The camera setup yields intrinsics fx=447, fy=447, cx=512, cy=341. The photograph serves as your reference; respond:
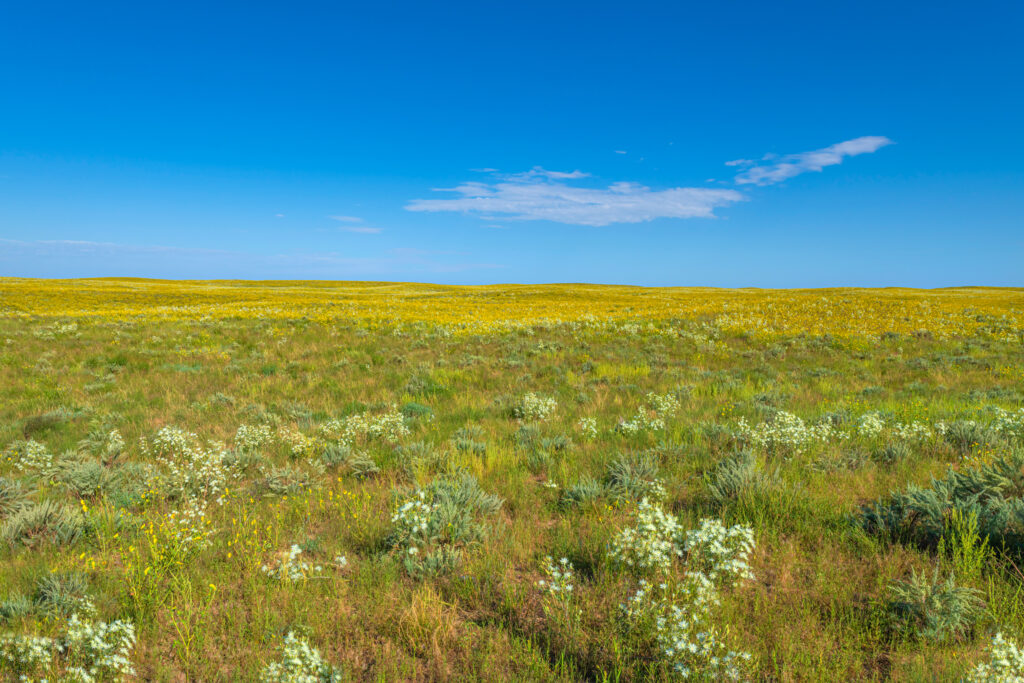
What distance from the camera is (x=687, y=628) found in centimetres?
278

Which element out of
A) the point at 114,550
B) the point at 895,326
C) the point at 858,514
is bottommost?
the point at 114,550

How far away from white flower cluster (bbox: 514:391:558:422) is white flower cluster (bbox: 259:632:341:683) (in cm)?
573

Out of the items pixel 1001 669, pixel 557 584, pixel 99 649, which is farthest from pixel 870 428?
pixel 99 649

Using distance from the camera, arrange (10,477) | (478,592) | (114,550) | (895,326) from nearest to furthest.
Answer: (478,592) → (114,550) → (10,477) → (895,326)

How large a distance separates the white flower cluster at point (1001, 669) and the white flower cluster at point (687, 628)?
1.13m

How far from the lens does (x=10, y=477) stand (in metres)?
5.67

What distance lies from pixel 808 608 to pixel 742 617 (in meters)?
0.49

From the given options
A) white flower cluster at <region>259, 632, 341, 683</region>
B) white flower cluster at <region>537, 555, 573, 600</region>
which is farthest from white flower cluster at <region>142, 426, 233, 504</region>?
white flower cluster at <region>537, 555, 573, 600</region>

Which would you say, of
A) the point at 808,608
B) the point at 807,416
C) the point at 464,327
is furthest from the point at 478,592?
the point at 464,327

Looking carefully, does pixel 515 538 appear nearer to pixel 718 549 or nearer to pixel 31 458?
pixel 718 549

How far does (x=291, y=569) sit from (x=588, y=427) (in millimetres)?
4791

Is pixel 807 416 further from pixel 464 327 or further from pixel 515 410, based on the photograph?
pixel 464 327

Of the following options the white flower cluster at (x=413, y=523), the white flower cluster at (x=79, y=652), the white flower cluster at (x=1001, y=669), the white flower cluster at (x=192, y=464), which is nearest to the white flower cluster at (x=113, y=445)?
the white flower cluster at (x=192, y=464)

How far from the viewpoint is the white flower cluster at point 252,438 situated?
6.88 metres
